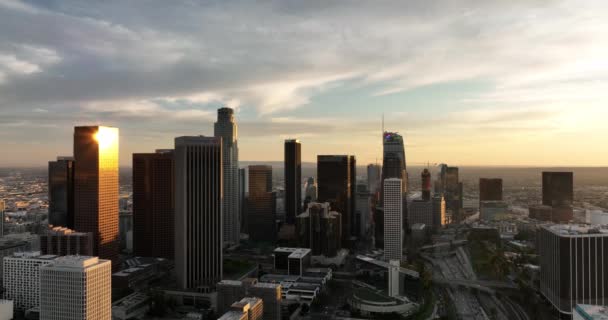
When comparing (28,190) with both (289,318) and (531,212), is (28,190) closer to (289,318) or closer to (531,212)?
(289,318)

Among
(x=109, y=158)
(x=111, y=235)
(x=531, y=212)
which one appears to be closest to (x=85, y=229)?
(x=111, y=235)

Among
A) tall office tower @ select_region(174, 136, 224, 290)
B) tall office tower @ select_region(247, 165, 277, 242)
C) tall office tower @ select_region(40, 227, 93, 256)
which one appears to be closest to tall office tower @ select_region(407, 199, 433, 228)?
tall office tower @ select_region(247, 165, 277, 242)

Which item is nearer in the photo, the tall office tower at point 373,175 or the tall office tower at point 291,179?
the tall office tower at point 291,179

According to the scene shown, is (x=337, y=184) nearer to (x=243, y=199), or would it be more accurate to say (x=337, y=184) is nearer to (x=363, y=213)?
(x=363, y=213)

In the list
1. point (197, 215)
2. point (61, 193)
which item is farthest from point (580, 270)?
point (61, 193)

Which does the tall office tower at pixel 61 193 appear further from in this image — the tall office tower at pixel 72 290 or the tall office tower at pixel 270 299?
the tall office tower at pixel 270 299

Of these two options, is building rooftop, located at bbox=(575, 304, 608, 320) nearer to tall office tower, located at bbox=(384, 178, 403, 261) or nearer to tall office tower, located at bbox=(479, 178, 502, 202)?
tall office tower, located at bbox=(384, 178, 403, 261)

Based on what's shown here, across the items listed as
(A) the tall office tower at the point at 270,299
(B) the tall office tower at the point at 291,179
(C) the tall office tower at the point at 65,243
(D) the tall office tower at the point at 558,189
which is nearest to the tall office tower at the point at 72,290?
(A) the tall office tower at the point at 270,299

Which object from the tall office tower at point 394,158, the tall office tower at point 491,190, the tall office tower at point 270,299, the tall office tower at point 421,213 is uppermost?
the tall office tower at point 394,158
